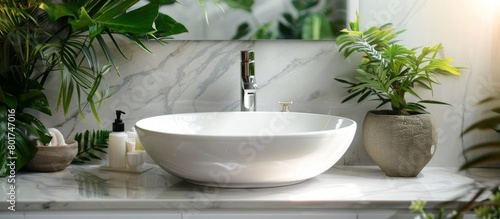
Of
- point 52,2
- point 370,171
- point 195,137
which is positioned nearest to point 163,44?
point 52,2

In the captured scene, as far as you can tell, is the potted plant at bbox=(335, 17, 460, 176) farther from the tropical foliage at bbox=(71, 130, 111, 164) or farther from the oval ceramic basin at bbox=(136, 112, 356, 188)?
the tropical foliage at bbox=(71, 130, 111, 164)

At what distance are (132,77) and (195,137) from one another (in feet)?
1.84

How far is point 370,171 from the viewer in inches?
70.4

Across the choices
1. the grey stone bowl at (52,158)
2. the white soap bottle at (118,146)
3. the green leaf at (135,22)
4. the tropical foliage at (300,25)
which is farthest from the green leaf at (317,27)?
the grey stone bowl at (52,158)

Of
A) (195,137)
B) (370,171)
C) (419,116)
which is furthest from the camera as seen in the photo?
(370,171)

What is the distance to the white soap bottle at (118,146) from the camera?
1751 millimetres

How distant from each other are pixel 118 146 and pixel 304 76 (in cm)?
58

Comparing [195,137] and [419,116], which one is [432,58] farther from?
[195,137]

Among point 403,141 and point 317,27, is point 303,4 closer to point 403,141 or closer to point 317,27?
point 317,27

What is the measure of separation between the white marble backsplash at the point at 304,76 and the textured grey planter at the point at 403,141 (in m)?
0.19

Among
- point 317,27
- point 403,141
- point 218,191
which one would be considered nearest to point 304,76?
point 317,27

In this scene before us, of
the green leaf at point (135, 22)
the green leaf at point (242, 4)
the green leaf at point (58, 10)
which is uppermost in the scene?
the green leaf at point (242, 4)

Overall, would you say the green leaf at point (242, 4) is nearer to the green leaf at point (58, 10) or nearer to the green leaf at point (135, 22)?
the green leaf at point (135, 22)

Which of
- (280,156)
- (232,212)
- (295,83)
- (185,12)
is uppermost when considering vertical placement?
(185,12)
